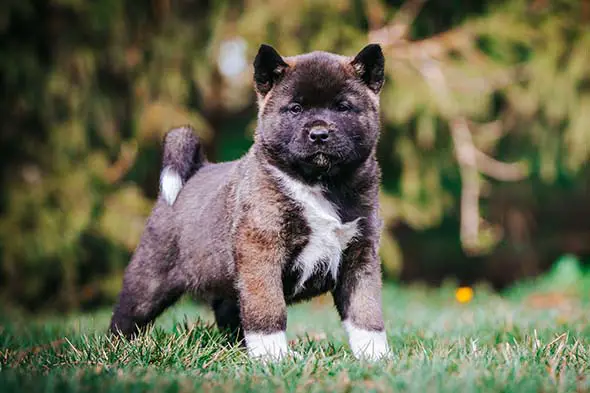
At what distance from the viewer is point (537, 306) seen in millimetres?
8352

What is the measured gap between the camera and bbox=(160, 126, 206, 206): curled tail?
5.07 metres

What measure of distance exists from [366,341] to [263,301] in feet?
1.90

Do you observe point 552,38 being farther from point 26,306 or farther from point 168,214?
point 26,306

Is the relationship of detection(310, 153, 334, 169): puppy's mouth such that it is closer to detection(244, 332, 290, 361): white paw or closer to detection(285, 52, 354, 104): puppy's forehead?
detection(285, 52, 354, 104): puppy's forehead

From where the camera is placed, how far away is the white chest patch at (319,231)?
4129 millimetres

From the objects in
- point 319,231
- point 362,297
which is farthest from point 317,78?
point 362,297

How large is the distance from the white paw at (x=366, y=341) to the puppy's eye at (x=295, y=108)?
1.14m

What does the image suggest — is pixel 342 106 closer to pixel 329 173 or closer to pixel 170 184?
pixel 329 173

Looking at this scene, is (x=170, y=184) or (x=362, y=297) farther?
(x=170, y=184)

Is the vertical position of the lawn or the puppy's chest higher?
the puppy's chest

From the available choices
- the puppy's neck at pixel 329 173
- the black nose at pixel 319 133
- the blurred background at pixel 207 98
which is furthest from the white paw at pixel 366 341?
the blurred background at pixel 207 98

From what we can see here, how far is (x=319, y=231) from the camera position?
13.6 feet

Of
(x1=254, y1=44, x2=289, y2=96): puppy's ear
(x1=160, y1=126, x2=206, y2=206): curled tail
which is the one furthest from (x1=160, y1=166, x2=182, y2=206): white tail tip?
(x1=254, y1=44, x2=289, y2=96): puppy's ear

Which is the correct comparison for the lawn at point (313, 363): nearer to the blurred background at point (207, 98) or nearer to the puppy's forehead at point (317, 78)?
the puppy's forehead at point (317, 78)
